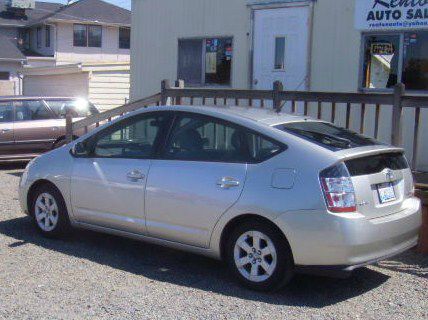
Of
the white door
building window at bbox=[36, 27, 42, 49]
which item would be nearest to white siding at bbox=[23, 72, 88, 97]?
the white door

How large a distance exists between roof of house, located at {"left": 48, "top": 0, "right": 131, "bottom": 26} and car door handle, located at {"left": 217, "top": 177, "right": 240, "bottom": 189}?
3382 cm

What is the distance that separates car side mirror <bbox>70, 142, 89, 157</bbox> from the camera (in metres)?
6.83

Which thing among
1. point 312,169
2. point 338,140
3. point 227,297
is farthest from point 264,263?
point 338,140

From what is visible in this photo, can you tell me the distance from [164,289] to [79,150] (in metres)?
2.07

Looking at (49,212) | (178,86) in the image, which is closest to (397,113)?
(178,86)

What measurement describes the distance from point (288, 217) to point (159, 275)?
1498mm

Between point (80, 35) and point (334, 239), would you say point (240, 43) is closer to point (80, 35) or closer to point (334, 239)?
point (334, 239)

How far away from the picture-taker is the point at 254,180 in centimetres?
546

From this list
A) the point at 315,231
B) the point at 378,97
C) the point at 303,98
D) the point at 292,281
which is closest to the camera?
the point at 315,231

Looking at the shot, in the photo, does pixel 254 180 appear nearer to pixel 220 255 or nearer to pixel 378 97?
pixel 220 255

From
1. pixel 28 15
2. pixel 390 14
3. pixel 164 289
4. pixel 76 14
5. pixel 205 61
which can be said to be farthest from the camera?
pixel 28 15

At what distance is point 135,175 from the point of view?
626cm

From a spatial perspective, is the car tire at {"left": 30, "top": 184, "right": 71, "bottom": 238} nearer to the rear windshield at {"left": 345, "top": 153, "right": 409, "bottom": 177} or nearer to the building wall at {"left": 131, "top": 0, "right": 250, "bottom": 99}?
the rear windshield at {"left": 345, "top": 153, "right": 409, "bottom": 177}

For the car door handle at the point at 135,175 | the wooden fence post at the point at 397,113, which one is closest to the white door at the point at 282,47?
the wooden fence post at the point at 397,113
